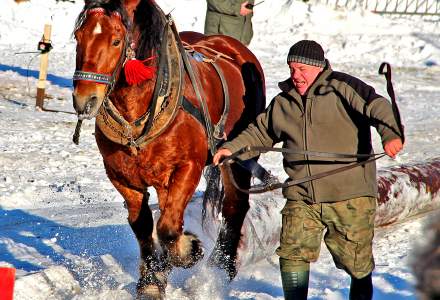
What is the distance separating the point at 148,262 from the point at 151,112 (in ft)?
3.53

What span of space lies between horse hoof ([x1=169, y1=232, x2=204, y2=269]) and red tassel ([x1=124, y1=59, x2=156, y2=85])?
105 cm

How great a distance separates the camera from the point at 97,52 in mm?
3957

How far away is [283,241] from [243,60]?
2.19 m

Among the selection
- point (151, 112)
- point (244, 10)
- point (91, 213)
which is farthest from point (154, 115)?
point (244, 10)

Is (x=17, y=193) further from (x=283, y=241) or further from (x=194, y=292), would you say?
(x=283, y=241)

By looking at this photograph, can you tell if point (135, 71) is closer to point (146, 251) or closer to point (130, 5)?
point (130, 5)

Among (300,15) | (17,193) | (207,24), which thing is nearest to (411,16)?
(300,15)

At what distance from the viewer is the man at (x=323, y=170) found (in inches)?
156

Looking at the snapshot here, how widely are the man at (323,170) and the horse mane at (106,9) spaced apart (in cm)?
88

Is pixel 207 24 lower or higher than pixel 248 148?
higher

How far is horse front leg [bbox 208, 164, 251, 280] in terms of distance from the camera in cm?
566

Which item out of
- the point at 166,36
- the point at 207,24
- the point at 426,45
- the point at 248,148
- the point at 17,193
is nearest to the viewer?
the point at 248,148

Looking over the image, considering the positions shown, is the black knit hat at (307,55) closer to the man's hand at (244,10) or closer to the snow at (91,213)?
the snow at (91,213)

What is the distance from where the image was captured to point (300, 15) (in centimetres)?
2069
